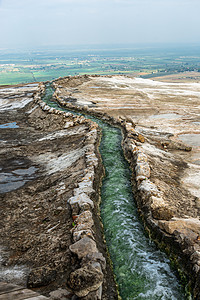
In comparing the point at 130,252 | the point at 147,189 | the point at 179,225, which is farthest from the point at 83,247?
the point at 147,189

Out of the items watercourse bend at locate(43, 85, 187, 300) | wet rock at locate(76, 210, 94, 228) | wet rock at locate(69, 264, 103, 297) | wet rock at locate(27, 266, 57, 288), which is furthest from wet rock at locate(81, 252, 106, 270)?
wet rock at locate(76, 210, 94, 228)

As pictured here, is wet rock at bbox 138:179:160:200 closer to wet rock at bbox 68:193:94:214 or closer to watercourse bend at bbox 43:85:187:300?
watercourse bend at bbox 43:85:187:300

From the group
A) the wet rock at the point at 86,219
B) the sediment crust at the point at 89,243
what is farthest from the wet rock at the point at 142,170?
the wet rock at the point at 86,219

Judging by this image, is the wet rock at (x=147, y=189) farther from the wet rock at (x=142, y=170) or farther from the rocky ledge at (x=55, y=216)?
the rocky ledge at (x=55, y=216)

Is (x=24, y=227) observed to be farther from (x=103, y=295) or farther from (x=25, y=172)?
(x=25, y=172)

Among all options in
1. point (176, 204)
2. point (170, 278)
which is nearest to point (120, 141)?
point (176, 204)

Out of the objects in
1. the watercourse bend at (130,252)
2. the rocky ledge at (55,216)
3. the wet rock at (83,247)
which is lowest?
the watercourse bend at (130,252)

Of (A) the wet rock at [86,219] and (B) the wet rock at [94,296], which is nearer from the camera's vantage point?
(B) the wet rock at [94,296]

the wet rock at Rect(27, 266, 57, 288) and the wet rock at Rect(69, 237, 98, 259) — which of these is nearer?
the wet rock at Rect(27, 266, 57, 288)
